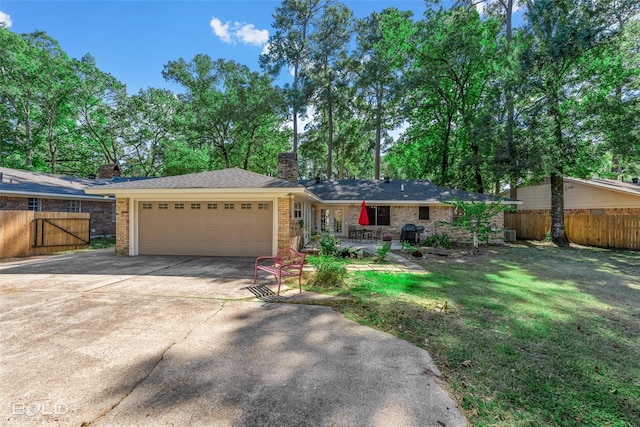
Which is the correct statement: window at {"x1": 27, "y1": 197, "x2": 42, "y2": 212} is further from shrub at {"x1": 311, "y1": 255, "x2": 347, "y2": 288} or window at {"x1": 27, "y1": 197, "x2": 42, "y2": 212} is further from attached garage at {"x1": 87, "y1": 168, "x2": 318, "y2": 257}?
shrub at {"x1": 311, "y1": 255, "x2": 347, "y2": 288}

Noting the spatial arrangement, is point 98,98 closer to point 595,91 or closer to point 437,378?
point 437,378

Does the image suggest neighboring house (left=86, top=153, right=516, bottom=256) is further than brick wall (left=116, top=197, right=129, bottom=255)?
No

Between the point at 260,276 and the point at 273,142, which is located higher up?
the point at 273,142

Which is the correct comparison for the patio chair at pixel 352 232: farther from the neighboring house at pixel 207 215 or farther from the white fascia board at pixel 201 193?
the white fascia board at pixel 201 193

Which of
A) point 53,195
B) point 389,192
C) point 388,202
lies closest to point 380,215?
point 388,202

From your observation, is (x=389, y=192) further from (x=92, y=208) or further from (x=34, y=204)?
(x=34, y=204)

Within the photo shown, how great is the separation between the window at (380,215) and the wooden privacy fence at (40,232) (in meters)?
14.8

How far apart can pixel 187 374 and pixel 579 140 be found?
64.4 feet

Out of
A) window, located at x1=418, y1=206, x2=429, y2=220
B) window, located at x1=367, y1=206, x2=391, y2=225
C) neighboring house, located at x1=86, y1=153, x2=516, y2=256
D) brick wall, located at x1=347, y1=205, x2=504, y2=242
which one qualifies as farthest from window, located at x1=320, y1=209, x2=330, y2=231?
neighboring house, located at x1=86, y1=153, x2=516, y2=256

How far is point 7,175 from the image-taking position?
1464 centimetres

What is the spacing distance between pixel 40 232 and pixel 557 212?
2452 centimetres

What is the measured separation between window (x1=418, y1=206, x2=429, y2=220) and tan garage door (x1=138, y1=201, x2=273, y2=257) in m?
10.1

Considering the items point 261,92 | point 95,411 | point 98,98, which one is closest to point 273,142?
point 261,92

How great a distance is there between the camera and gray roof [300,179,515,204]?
644 inches
